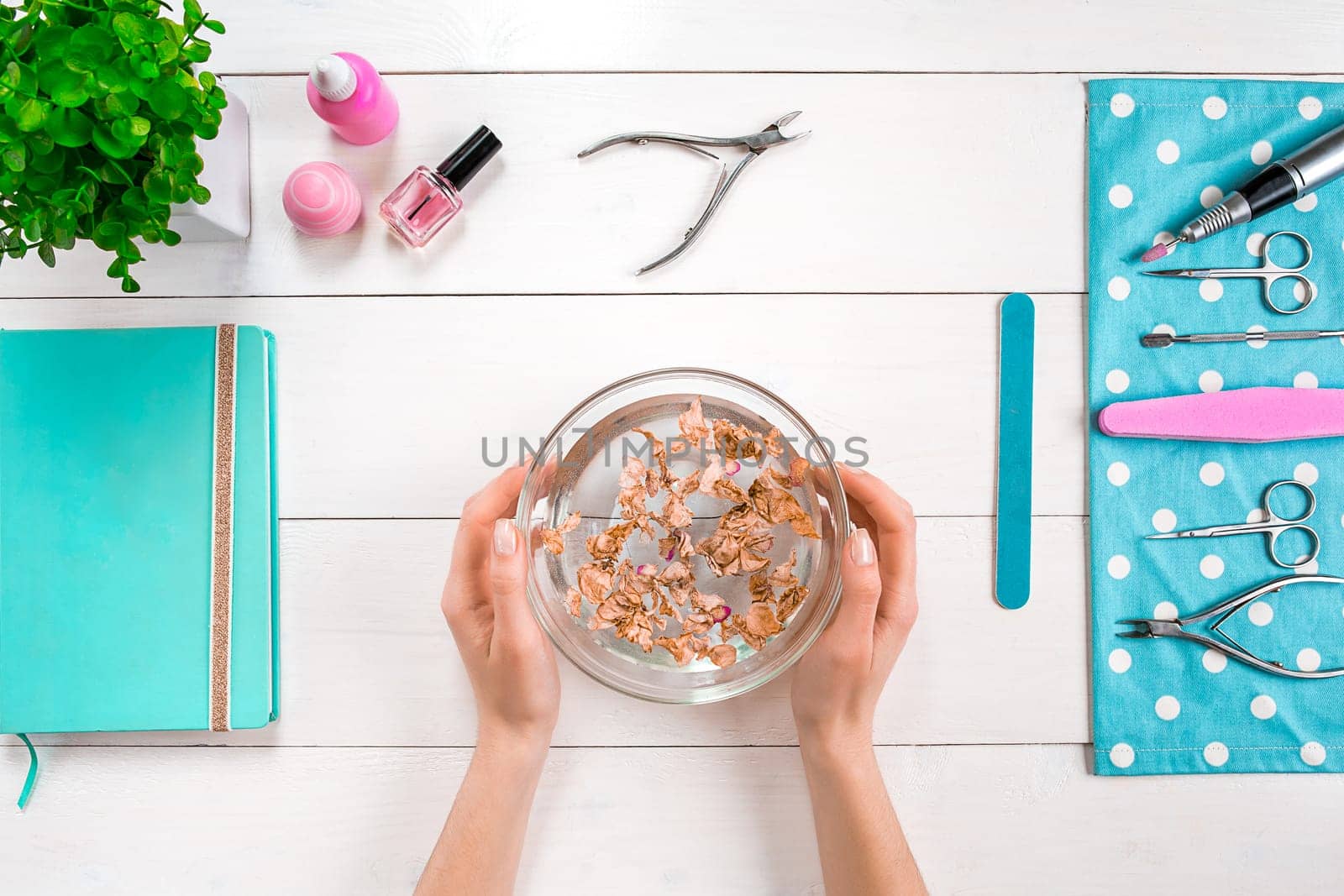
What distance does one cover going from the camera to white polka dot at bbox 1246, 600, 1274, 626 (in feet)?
2.31

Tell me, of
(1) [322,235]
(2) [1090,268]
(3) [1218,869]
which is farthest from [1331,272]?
(1) [322,235]

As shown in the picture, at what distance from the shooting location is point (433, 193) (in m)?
0.66

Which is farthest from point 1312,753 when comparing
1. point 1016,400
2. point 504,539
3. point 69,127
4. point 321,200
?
point 69,127

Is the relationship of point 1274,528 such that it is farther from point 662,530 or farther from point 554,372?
point 554,372

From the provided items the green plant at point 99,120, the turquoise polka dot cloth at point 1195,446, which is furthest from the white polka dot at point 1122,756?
the green plant at point 99,120

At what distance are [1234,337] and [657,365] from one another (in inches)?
19.4

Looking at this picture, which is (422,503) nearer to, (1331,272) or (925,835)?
(925,835)

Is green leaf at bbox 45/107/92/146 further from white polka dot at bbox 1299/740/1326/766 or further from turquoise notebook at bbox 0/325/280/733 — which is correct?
white polka dot at bbox 1299/740/1326/766

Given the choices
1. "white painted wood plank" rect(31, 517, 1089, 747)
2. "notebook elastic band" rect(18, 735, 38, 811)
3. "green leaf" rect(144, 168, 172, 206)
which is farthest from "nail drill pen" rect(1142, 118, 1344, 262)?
"notebook elastic band" rect(18, 735, 38, 811)

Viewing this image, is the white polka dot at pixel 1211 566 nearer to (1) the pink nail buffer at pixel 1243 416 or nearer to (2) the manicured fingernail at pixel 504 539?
(1) the pink nail buffer at pixel 1243 416

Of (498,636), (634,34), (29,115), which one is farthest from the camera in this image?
(634,34)

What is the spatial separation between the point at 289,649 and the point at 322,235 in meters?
0.36

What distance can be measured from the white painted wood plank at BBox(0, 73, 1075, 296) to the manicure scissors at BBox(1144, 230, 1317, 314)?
0.34 ft

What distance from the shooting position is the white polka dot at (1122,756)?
0.70m
